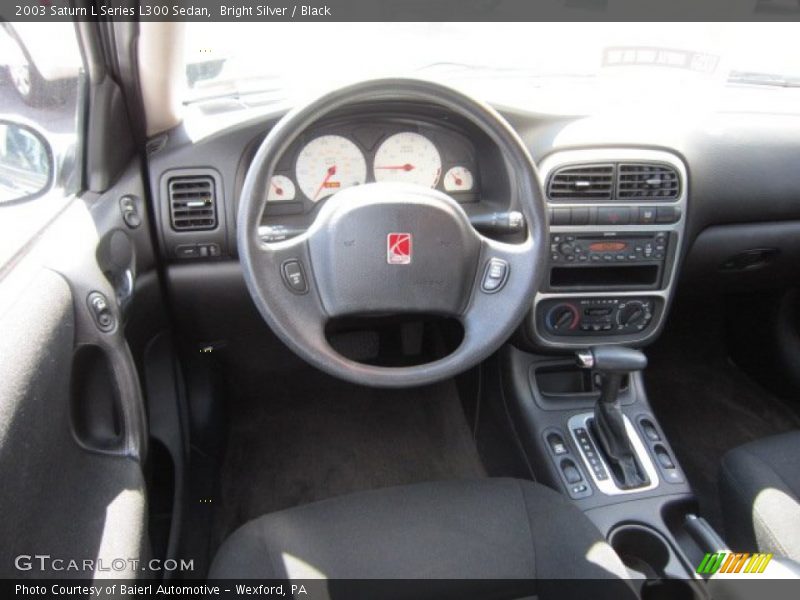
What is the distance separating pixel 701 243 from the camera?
183 centimetres

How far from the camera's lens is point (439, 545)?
1.18 meters

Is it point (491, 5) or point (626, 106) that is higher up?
point (491, 5)

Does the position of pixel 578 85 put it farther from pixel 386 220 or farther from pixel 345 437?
pixel 345 437

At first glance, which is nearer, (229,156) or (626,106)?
(229,156)

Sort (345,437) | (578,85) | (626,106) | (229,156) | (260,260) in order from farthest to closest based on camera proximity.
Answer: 1. (345,437)
2. (578,85)
3. (626,106)
4. (229,156)
5. (260,260)

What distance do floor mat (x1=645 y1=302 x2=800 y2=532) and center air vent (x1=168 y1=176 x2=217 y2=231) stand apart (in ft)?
5.45

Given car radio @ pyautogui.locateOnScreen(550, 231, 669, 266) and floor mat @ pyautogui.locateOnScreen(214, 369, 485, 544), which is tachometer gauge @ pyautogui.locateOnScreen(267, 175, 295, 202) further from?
floor mat @ pyautogui.locateOnScreen(214, 369, 485, 544)

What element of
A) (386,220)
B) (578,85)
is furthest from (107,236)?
(578,85)

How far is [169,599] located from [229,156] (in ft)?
3.33

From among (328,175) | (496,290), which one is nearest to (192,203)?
(328,175)

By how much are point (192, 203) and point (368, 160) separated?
1.48 ft

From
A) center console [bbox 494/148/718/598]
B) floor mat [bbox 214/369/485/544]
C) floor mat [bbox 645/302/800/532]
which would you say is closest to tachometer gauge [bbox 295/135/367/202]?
center console [bbox 494/148/718/598]

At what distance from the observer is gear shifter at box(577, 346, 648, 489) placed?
158cm

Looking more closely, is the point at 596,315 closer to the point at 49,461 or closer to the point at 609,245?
the point at 609,245
